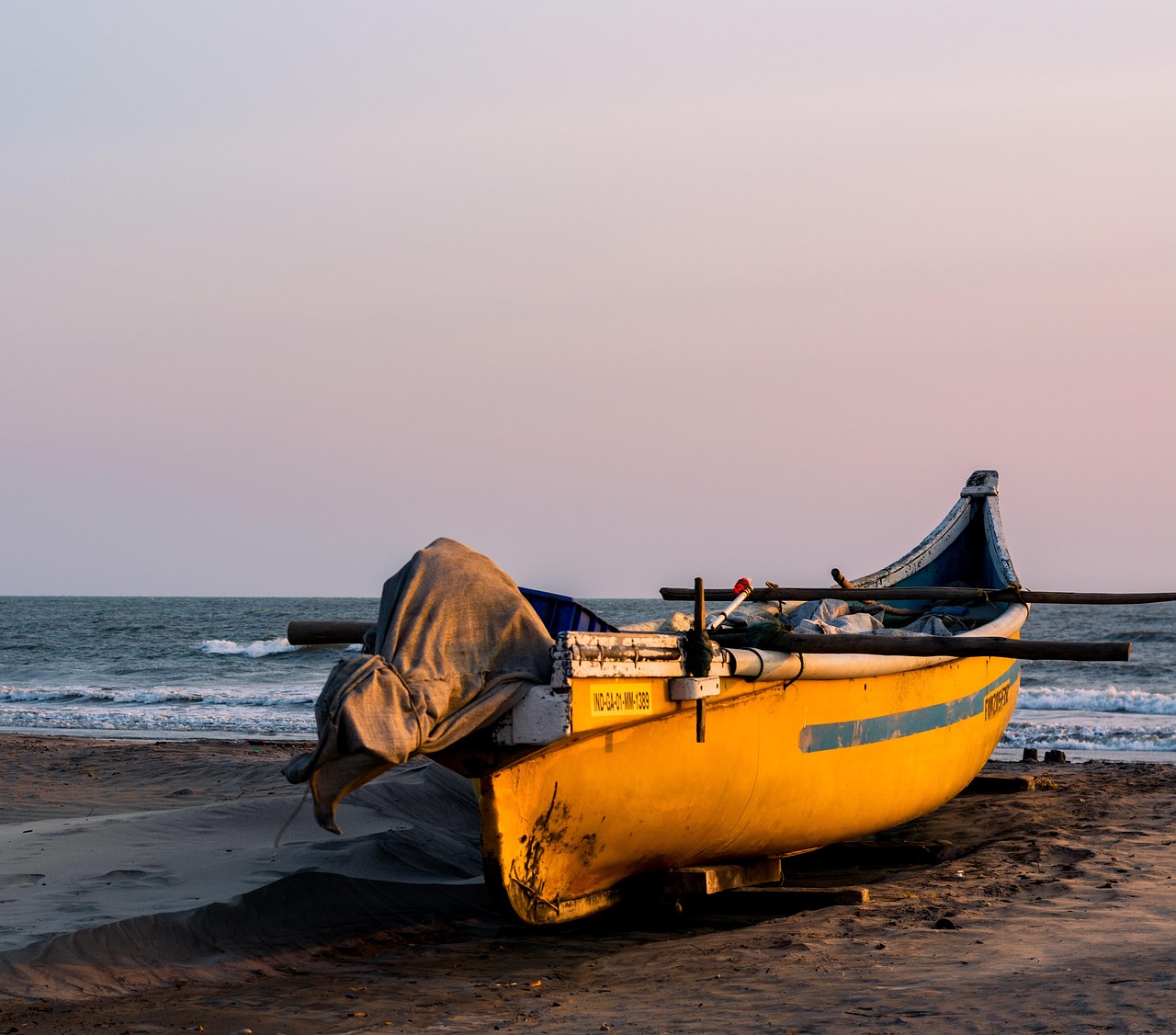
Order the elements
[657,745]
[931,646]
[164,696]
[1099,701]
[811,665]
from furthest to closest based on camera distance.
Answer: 1. [164,696]
2. [1099,701]
3. [811,665]
4. [931,646]
5. [657,745]

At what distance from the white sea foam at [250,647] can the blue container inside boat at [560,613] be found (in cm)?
2518

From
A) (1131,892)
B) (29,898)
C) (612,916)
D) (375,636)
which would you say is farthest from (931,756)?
(29,898)

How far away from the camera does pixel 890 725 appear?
6.61 m

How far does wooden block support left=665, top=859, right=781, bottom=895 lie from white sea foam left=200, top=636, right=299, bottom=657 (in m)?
25.2

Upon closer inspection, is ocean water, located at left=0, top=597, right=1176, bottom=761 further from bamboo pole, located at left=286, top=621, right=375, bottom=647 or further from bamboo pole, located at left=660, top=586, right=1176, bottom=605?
bamboo pole, located at left=286, top=621, right=375, bottom=647

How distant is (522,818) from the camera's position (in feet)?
16.1

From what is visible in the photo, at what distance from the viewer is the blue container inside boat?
5.76m

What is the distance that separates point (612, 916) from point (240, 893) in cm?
179

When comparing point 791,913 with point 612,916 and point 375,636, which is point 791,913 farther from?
point 375,636

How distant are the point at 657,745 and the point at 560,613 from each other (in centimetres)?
99

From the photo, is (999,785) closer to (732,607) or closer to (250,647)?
(732,607)

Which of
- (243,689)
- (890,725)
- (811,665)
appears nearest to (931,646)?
(811,665)

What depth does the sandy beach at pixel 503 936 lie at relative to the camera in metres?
4.08

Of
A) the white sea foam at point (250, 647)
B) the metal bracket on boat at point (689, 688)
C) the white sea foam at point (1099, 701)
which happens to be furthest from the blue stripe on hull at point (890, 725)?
the white sea foam at point (250, 647)
